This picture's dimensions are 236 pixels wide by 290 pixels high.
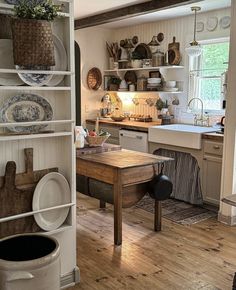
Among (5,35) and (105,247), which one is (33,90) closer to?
(5,35)

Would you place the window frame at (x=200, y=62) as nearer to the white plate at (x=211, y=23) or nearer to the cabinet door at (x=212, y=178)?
the white plate at (x=211, y=23)

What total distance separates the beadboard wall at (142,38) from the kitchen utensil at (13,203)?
3228 mm

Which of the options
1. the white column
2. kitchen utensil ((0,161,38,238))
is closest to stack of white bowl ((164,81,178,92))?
the white column

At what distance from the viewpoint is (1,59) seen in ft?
7.02

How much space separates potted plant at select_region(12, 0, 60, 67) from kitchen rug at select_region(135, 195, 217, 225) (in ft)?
8.18

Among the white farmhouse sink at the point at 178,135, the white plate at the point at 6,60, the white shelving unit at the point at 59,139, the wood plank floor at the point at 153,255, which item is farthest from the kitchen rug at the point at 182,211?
the white plate at the point at 6,60

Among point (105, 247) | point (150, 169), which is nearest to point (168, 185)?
point (150, 169)

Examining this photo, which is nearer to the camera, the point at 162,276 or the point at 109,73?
the point at 162,276

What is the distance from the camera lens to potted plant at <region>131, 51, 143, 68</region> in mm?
5559

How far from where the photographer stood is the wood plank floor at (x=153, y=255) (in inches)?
106

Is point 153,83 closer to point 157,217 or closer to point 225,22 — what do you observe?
point 225,22

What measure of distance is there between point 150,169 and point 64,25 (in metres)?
1.57

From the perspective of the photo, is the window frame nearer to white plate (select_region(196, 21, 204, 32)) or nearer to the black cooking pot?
white plate (select_region(196, 21, 204, 32))

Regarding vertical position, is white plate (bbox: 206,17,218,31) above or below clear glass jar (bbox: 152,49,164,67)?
above
